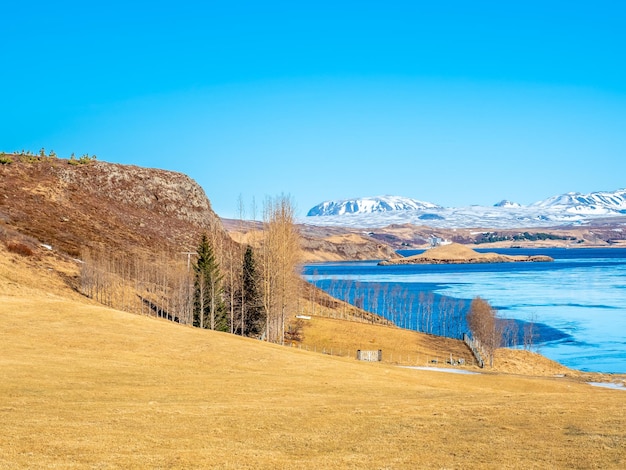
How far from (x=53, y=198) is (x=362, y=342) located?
89735 millimetres

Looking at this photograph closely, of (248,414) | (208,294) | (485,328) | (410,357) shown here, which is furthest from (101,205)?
(248,414)

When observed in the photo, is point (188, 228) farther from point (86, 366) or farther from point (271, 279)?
point (86, 366)

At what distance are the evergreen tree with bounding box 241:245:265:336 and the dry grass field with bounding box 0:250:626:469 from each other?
128ft

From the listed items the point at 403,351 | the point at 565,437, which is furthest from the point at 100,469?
the point at 403,351

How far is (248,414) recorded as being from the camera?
28109 millimetres

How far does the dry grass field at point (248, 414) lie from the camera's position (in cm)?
2102

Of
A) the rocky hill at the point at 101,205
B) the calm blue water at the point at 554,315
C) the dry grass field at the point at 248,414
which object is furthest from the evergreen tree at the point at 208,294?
the calm blue water at the point at 554,315

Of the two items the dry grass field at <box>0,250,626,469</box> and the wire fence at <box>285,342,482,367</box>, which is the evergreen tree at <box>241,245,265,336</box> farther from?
the dry grass field at <box>0,250,626,469</box>

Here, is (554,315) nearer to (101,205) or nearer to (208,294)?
(208,294)

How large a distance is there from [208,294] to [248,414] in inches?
2398

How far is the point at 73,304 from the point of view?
59719 millimetres

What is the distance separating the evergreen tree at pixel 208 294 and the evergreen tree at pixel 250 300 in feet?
10.3

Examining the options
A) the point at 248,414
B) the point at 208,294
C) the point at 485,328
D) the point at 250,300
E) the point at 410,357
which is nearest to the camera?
the point at 248,414

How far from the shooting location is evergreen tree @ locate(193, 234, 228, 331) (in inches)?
3428
